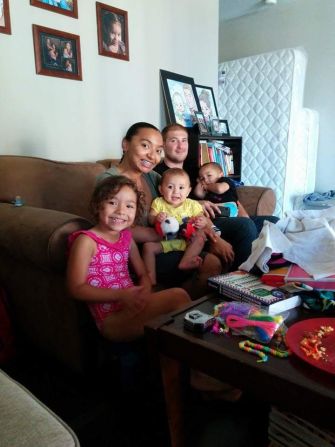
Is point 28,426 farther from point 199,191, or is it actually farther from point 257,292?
point 199,191

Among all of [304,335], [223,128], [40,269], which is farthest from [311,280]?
[223,128]

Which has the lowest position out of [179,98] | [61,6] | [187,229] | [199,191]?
[187,229]

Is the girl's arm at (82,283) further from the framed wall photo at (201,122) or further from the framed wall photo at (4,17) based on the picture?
the framed wall photo at (201,122)

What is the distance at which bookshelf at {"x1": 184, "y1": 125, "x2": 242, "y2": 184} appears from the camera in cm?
264

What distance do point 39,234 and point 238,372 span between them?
0.82 m

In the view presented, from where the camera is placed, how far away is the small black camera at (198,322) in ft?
2.91

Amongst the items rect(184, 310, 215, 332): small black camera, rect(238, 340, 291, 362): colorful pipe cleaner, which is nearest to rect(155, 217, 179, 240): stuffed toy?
rect(184, 310, 215, 332): small black camera

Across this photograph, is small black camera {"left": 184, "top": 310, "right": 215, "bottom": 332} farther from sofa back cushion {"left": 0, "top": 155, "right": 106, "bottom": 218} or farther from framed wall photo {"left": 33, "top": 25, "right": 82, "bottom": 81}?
framed wall photo {"left": 33, "top": 25, "right": 82, "bottom": 81}

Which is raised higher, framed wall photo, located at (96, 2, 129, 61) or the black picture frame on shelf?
framed wall photo, located at (96, 2, 129, 61)

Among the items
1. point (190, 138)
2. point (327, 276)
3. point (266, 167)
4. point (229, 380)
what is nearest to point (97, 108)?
point (190, 138)

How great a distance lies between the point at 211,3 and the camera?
3.11 metres

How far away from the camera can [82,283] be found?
3.90 feet

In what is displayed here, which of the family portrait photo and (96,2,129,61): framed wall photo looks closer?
(96,2,129,61): framed wall photo

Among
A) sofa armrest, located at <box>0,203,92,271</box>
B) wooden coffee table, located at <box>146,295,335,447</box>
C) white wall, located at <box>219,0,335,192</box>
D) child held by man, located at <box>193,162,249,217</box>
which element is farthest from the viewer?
white wall, located at <box>219,0,335,192</box>
